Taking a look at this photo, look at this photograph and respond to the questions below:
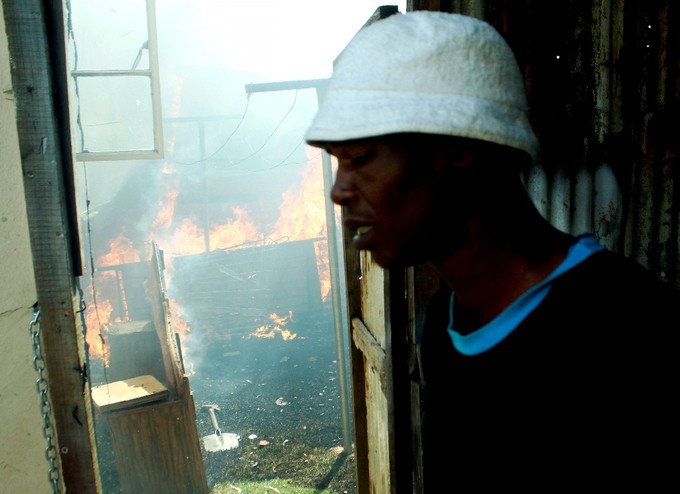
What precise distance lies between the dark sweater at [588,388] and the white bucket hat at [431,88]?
352mm

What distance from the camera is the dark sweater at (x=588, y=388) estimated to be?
95 centimetres

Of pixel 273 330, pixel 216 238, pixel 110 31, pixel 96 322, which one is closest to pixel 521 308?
pixel 110 31

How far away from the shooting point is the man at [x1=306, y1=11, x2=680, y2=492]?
97 centimetres

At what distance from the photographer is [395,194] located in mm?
1218

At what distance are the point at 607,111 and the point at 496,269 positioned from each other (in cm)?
143

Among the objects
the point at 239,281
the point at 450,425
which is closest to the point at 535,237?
the point at 450,425

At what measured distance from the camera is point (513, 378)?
1.10 metres

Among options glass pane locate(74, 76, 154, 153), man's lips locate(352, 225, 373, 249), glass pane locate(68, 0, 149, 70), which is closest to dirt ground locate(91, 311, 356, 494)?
glass pane locate(74, 76, 154, 153)

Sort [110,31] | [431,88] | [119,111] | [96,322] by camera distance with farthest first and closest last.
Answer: [96,322] → [119,111] → [110,31] → [431,88]

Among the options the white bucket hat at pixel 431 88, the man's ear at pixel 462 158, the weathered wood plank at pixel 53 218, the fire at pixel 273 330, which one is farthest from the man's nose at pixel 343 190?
the fire at pixel 273 330

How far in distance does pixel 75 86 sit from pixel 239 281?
12.0 metres

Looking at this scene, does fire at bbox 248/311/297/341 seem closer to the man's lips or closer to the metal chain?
the metal chain

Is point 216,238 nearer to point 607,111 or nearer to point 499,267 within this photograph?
point 607,111

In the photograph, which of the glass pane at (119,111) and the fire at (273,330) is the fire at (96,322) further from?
the glass pane at (119,111)
